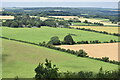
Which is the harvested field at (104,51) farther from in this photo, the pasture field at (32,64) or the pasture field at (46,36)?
the pasture field at (46,36)

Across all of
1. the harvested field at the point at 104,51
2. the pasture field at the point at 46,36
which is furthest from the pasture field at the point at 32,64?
the pasture field at the point at 46,36

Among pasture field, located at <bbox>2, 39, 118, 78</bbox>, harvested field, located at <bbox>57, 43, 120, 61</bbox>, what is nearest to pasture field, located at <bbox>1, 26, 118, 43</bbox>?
harvested field, located at <bbox>57, 43, 120, 61</bbox>

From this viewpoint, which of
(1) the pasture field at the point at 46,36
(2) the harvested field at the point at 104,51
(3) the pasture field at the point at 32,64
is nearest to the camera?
(3) the pasture field at the point at 32,64

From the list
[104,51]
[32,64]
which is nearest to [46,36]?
[104,51]

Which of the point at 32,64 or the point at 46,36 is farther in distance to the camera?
the point at 46,36

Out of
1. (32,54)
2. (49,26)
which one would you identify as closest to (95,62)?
(32,54)

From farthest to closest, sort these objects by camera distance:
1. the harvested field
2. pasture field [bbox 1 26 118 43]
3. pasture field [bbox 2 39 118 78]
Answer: pasture field [bbox 1 26 118 43] → the harvested field → pasture field [bbox 2 39 118 78]

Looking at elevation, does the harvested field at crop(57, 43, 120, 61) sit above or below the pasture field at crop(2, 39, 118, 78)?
below

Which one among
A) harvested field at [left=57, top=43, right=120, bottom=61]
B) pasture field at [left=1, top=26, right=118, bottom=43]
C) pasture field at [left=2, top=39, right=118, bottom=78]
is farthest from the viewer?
pasture field at [left=1, top=26, right=118, bottom=43]

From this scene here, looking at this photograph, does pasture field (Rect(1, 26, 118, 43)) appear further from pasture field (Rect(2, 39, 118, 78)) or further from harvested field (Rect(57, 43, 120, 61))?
pasture field (Rect(2, 39, 118, 78))

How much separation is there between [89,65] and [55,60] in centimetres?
435

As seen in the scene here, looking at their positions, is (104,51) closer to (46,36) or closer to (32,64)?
(32,64)

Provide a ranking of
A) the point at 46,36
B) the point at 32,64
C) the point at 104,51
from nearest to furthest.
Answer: the point at 32,64 < the point at 104,51 < the point at 46,36

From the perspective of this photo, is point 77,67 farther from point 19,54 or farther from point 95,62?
point 19,54
